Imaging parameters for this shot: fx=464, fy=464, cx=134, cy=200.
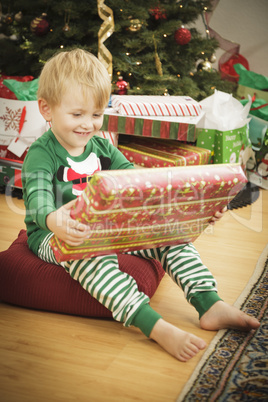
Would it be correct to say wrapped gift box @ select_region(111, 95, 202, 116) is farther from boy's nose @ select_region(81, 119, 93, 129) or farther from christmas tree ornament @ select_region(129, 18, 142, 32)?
boy's nose @ select_region(81, 119, 93, 129)

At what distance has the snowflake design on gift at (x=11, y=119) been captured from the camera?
188cm

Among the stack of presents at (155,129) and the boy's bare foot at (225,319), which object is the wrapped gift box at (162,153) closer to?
the stack of presents at (155,129)

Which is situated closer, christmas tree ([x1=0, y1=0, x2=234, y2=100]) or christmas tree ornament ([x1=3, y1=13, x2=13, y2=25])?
christmas tree ([x1=0, y1=0, x2=234, y2=100])

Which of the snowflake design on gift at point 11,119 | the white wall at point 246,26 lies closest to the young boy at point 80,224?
the snowflake design on gift at point 11,119

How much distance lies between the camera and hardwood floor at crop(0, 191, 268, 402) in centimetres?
77

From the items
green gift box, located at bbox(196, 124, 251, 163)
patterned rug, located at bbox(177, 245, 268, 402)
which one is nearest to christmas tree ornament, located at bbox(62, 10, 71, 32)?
green gift box, located at bbox(196, 124, 251, 163)

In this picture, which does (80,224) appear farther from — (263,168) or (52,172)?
(263,168)

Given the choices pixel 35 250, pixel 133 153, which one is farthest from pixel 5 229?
pixel 133 153

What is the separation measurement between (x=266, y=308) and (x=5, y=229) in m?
0.86

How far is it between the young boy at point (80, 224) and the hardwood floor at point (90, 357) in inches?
1.8

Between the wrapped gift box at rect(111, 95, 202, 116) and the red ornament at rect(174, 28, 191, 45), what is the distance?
45 cm

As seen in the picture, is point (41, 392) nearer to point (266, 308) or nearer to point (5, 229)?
point (266, 308)

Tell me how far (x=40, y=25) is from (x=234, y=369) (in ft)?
5.91

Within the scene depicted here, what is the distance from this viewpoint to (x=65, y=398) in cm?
75
